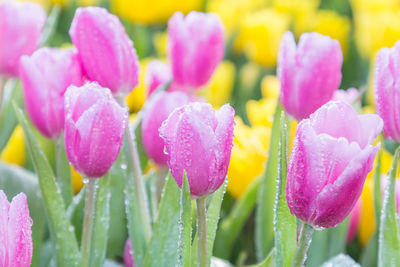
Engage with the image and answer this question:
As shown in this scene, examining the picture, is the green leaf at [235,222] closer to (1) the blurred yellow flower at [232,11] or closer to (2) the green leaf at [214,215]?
(2) the green leaf at [214,215]

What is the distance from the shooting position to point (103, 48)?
26.9 inches

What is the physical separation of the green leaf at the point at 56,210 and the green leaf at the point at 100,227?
2 cm

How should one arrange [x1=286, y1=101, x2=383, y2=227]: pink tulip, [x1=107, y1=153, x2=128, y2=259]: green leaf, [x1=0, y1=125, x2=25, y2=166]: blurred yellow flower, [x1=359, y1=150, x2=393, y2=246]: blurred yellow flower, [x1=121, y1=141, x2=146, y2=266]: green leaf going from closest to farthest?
[x1=286, y1=101, x2=383, y2=227]: pink tulip
[x1=121, y1=141, x2=146, y2=266]: green leaf
[x1=107, y1=153, x2=128, y2=259]: green leaf
[x1=359, y1=150, x2=393, y2=246]: blurred yellow flower
[x1=0, y1=125, x2=25, y2=166]: blurred yellow flower

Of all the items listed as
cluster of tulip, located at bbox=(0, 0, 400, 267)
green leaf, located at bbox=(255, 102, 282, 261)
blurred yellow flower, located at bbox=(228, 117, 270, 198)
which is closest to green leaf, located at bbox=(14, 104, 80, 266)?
cluster of tulip, located at bbox=(0, 0, 400, 267)

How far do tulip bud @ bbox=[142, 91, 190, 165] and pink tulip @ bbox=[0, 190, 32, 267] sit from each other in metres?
0.27

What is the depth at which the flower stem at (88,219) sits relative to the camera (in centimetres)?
64

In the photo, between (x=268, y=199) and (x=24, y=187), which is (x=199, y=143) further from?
(x=24, y=187)

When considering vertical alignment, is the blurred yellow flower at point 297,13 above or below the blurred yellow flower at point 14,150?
above

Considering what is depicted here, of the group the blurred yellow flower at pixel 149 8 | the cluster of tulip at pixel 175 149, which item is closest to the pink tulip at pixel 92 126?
the cluster of tulip at pixel 175 149

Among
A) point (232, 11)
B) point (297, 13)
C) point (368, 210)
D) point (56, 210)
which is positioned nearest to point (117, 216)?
point (56, 210)

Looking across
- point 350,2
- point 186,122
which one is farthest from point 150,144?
point 350,2

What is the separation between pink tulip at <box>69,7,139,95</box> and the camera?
686 millimetres

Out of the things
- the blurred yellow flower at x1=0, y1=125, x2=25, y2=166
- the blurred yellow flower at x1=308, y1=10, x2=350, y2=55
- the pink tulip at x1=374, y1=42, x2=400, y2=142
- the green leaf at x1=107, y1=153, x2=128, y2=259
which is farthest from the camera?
the blurred yellow flower at x1=308, y1=10, x2=350, y2=55

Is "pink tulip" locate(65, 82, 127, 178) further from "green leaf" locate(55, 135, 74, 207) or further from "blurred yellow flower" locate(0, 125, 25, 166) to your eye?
"blurred yellow flower" locate(0, 125, 25, 166)
